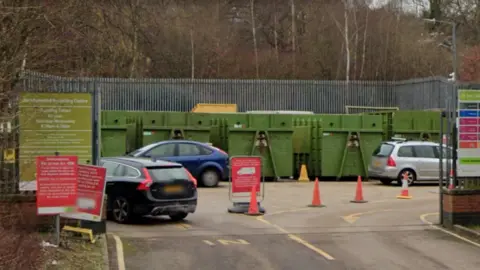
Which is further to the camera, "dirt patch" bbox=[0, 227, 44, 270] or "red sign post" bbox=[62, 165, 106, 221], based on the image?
"red sign post" bbox=[62, 165, 106, 221]

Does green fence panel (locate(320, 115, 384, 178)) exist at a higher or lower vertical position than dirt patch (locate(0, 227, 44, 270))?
higher

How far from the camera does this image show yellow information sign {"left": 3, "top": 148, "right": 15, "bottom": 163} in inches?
473

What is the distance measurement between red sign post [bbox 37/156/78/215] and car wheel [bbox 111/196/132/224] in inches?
141

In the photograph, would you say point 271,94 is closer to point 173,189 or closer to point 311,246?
point 173,189

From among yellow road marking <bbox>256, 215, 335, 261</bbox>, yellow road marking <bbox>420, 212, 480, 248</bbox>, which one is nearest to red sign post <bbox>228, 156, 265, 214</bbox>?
yellow road marking <bbox>256, 215, 335, 261</bbox>

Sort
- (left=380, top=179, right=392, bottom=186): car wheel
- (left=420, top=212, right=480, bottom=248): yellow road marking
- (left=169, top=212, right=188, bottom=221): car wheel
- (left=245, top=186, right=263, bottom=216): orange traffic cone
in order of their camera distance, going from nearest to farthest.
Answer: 1. (left=420, top=212, right=480, bottom=248): yellow road marking
2. (left=169, top=212, right=188, bottom=221): car wheel
3. (left=245, top=186, right=263, bottom=216): orange traffic cone
4. (left=380, top=179, right=392, bottom=186): car wheel

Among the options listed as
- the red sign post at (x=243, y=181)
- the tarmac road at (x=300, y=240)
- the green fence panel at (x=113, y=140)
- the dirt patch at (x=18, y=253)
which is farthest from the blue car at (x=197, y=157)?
the dirt patch at (x=18, y=253)

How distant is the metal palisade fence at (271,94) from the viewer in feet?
143

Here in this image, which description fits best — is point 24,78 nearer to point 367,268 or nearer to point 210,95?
point 367,268

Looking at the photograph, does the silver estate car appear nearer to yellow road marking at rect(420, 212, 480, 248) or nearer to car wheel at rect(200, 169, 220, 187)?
car wheel at rect(200, 169, 220, 187)

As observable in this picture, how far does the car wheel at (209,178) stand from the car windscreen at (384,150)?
5.99 metres

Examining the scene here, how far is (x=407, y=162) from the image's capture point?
25.7m

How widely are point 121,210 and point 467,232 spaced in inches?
274

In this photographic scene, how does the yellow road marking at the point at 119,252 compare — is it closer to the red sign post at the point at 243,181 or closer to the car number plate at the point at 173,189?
the car number plate at the point at 173,189
